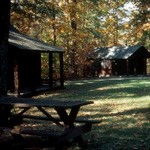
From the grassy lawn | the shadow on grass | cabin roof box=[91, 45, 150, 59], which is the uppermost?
cabin roof box=[91, 45, 150, 59]

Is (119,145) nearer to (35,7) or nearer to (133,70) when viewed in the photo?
(35,7)

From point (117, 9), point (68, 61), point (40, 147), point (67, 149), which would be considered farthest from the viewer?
point (117, 9)

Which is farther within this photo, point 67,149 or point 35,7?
point 35,7

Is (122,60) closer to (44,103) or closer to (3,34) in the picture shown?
(3,34)

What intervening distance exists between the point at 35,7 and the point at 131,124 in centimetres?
1904

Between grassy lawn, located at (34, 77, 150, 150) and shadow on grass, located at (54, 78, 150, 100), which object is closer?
grassy lawn, located at (34, 77, 150, 150)

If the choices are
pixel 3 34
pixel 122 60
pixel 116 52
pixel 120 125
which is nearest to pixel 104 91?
pixel 120 125

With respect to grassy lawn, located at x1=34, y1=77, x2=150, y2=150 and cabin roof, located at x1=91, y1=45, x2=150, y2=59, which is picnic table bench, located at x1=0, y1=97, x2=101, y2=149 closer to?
grassy lawn, located at x1=34, y1=77, x2=150, y2=150

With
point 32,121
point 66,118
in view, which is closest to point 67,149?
point 66,118

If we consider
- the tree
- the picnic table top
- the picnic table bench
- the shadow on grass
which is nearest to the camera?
the picnic table bench

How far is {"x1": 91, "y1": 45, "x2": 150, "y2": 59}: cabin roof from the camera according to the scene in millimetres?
51453

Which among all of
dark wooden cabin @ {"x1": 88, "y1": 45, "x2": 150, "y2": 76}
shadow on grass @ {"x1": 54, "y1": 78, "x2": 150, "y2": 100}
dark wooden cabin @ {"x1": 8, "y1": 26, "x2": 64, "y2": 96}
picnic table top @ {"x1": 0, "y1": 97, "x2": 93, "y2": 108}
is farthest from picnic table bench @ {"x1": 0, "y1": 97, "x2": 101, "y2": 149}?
dark wooden cabin @ {"x1": 88, "y1": 45, "x2": 150, "y2": 76}

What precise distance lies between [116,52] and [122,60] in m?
1.93

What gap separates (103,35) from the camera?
7150 cm
